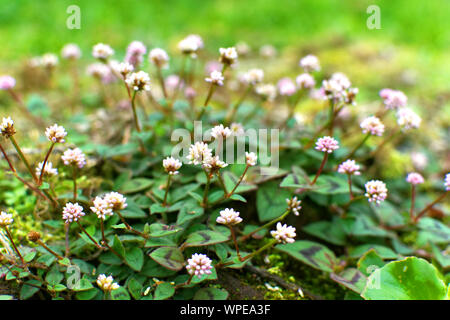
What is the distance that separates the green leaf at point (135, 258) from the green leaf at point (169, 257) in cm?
9

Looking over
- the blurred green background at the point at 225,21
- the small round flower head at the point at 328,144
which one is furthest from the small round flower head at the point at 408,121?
the blurred green background at the point at 225,21

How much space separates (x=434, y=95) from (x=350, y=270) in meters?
2.90

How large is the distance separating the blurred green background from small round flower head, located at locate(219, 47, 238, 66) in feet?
10.3

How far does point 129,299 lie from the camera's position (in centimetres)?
150

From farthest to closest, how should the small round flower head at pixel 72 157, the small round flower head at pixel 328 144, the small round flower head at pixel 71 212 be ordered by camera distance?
the small round flower head at pixel 328 144 → the small round flower head at pixel 72 157 → the small round flower head at pixel 71 212

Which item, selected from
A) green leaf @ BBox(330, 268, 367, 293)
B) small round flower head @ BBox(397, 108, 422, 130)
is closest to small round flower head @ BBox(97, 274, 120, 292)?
green leaf @ BBox(330, 268, 367, 293)

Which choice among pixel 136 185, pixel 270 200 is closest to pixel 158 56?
pixel 136 185

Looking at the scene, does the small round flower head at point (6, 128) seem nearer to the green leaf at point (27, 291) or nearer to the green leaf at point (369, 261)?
the green leaf at point (27, 291)

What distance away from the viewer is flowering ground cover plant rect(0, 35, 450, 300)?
5.10ft

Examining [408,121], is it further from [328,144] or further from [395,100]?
[328,144]

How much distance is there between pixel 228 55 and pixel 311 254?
104 centimetres

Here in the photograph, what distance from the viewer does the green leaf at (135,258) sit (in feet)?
5.11
